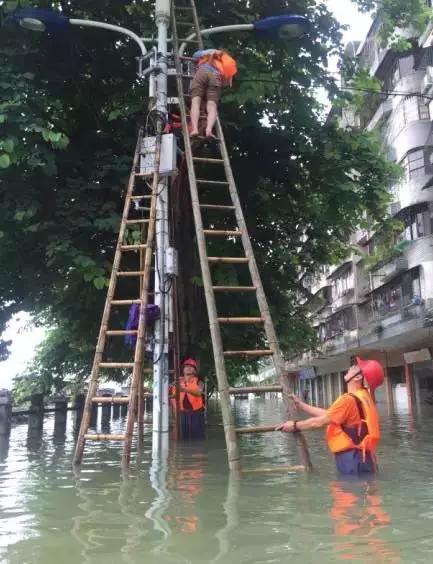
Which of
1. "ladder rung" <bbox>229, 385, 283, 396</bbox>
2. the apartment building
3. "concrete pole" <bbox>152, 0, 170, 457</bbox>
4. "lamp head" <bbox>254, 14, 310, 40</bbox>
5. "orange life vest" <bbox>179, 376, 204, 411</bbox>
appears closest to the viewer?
"ladder rung" <bbox>229, 385, 283, 396</bbox>

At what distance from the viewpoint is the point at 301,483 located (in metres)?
5.53

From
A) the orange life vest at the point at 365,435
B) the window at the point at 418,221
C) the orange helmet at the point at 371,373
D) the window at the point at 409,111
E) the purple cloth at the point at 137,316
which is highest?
the window at the point at 409,111

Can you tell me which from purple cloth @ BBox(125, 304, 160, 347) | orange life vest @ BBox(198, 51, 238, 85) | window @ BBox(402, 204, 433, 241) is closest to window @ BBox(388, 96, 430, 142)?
window @ BBox(402, 204, 433, 241)

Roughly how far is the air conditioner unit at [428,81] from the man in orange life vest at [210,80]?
615 inches

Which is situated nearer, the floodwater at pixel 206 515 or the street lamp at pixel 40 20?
the floodwater at pixel 206 515

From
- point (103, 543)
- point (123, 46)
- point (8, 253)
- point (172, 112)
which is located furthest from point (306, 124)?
point (103, 543)

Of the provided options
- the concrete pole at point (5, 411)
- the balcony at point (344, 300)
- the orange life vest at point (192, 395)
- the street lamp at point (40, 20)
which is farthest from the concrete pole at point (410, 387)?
the street lamp at point (40, 20)

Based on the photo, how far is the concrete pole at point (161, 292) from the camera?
695cm

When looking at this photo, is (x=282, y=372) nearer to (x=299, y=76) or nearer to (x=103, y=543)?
(x=103, y=543)

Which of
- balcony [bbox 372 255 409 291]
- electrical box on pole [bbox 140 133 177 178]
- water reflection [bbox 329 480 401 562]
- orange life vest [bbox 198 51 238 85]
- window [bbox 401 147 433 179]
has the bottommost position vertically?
water reflection [bbox 329 480 401 562]

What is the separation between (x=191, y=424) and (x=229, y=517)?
5623mm

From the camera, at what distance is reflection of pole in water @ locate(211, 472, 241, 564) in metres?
3.44

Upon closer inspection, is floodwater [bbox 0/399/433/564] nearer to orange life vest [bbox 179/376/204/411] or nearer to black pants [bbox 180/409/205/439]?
orange life vest [bbox 179/376/204/411]

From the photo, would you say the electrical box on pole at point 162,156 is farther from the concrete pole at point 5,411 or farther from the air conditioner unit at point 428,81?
the air conditioner unit at point 428,81
